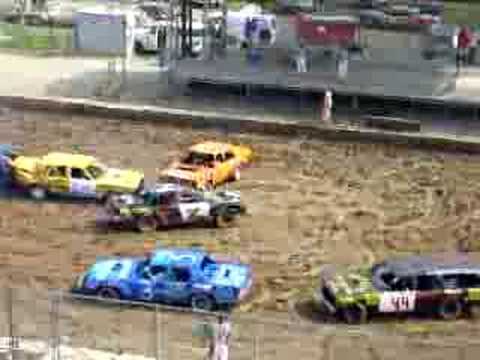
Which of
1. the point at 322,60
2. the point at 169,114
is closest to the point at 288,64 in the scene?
the point at 322,60

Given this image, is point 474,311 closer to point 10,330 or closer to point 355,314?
point 355,314

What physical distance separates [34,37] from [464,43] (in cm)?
1546

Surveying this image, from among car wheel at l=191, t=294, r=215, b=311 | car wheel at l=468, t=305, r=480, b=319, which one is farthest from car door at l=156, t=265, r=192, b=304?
car wheel at l=468, t=305, r=480, b=319

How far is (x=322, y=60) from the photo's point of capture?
4206 centimetres

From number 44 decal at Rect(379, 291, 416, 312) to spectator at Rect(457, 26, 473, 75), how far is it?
74.2 feet

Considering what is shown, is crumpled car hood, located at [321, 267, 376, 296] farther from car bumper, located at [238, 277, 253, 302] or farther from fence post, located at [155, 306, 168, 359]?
fence post, located at [155, 306, 168, 359]

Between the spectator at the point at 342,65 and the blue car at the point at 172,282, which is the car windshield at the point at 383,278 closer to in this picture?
the blue car at the point at 172,282

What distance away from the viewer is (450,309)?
23.4 metres

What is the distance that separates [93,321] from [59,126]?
14.9 meters

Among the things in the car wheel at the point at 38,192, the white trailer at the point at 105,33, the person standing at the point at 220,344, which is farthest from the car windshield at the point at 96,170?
the white trailer at the point at 105,33

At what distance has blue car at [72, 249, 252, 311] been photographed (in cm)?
2362

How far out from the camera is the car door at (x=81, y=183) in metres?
29.9

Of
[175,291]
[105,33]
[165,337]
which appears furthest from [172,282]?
[105,33]

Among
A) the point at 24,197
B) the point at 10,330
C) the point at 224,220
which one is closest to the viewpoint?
the point at 10,330
